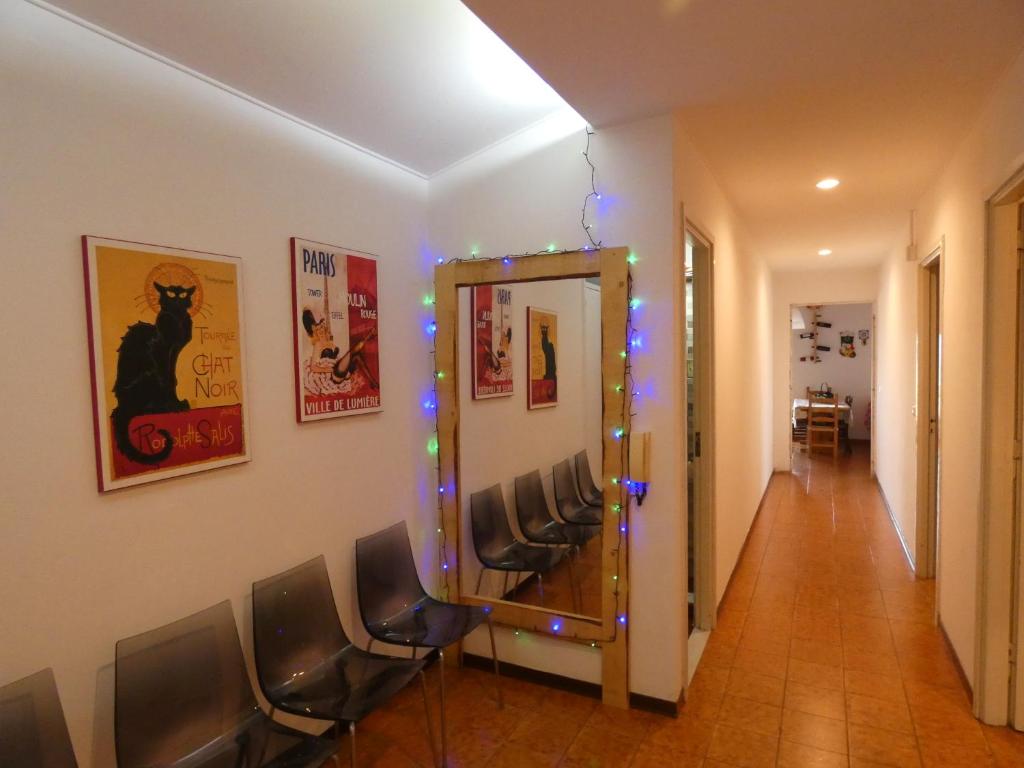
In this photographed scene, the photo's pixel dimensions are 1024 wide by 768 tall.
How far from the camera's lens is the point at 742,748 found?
7.76ft

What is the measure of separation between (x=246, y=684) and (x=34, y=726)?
59 cm

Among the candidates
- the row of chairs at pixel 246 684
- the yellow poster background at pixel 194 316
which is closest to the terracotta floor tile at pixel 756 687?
the row of chairs at pixel 246 684

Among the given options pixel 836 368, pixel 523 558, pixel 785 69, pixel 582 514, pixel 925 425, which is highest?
pixel 785 69

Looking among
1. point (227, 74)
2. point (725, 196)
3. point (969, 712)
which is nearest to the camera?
point (227, 74)

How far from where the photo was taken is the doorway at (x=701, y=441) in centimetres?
329

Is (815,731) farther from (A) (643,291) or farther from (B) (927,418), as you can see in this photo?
(B) (927,418)

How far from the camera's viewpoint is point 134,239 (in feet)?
5.91

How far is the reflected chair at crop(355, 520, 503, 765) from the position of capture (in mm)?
2480

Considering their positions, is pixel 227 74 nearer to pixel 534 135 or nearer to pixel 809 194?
pixel 534 135

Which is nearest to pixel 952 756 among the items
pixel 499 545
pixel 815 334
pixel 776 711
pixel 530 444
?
pixel 776 711

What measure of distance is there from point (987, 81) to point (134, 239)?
10.0 feet

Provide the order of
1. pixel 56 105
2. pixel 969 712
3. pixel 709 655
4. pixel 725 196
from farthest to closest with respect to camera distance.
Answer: pixel 725 196, pixel 709 655, pixel 969 712, pixel 56 105

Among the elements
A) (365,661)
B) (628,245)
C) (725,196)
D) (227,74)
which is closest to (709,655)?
(365,661)

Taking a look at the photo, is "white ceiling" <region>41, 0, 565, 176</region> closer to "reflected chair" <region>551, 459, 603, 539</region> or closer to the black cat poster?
the black cat poster
